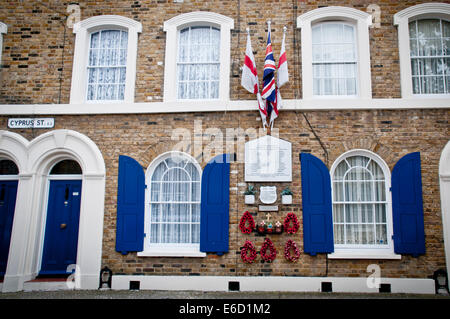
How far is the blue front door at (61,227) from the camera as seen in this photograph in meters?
7.77

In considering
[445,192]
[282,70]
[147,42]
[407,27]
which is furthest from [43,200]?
[407,27]

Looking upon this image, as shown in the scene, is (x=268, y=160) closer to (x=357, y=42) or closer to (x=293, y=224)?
(x=293, y=224)

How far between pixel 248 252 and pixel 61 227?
14.4ft

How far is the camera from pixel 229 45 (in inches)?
313

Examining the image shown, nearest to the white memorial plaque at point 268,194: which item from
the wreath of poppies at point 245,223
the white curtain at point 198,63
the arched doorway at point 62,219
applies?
the wreath of poppies at point 245,223

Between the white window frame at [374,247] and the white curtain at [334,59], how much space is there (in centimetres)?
154

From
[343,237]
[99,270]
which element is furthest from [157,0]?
[343,237]

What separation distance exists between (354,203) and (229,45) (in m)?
4.65

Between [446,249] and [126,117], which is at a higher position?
[126,117]

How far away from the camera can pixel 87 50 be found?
833 cm

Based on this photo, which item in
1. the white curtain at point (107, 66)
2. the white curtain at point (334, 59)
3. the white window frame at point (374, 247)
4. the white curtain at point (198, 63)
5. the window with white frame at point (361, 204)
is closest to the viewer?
the white window frame at point (374, 247)

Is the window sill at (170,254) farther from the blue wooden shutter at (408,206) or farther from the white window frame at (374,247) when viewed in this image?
the blue wooden shutter at (408,206)

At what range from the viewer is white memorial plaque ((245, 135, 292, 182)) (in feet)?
24.5
